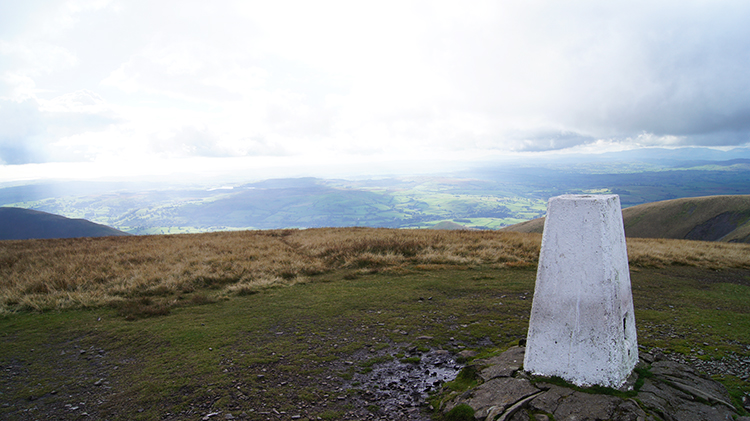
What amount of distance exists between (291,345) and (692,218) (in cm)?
9130

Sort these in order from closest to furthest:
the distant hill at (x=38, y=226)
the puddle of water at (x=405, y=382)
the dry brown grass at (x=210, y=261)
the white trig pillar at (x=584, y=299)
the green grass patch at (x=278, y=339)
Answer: the white trig pillar at (x=584, y=299), the puddle of water at (x=405, y=382), the green grass patch at (x=278, y=339), the dry brown grass at (x=210, y=261), the distant hill at (x=38, y=226)

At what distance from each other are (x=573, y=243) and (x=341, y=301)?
24.5 ft

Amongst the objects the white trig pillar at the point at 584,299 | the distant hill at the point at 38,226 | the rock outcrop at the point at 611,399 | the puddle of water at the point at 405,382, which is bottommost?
the distant hill at the point at 38,226

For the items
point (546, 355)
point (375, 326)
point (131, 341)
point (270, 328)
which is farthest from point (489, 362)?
point (131, 341)

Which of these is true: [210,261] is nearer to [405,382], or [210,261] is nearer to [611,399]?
[405,382]

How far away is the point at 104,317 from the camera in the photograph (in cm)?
955

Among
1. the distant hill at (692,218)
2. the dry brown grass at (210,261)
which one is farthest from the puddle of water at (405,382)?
the distant hill at (692,218)

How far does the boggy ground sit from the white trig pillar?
212 cm

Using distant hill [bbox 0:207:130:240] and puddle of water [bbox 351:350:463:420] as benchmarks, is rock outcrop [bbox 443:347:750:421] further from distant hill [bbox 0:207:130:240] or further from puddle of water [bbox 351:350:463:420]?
distant hill [bbox 0:207:130:240]

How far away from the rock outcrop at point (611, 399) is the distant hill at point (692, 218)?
78.1 m

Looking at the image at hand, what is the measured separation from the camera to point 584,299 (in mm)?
4699

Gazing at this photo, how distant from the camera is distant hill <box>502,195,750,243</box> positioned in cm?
6356

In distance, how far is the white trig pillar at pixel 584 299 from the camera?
4637 millimetres

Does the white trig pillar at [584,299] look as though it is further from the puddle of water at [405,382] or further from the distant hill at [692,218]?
the distant hill at [692,218]
